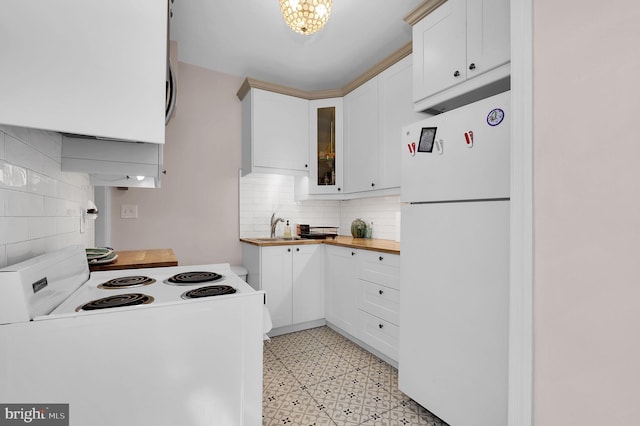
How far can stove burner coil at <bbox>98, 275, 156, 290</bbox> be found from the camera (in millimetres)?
1274

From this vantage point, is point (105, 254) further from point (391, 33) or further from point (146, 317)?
point (391, 33)

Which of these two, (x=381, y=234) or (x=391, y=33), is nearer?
(x=391, y=33)

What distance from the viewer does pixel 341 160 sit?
125 inches

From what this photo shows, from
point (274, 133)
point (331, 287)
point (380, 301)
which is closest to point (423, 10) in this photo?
point (274, 133)

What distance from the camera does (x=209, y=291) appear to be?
1.16m

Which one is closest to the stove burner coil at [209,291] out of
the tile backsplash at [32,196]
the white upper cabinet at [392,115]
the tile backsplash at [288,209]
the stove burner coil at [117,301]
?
the stove burner coil at [117,301]

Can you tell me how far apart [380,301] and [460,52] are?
174 cm

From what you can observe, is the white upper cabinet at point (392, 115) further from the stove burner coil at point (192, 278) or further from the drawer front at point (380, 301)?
the stove burner coil at point (192, 278)

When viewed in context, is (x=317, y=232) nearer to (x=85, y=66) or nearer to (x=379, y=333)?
(x=379, y=333)

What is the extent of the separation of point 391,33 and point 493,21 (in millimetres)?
1064

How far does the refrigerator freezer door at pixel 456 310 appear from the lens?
133 cm

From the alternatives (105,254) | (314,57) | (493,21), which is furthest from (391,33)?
(105,254)

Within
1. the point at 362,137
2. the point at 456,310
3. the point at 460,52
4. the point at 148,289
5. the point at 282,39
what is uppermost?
the point at 282,39

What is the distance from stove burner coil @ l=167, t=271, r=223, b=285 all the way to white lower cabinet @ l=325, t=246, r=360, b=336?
1404 mm
